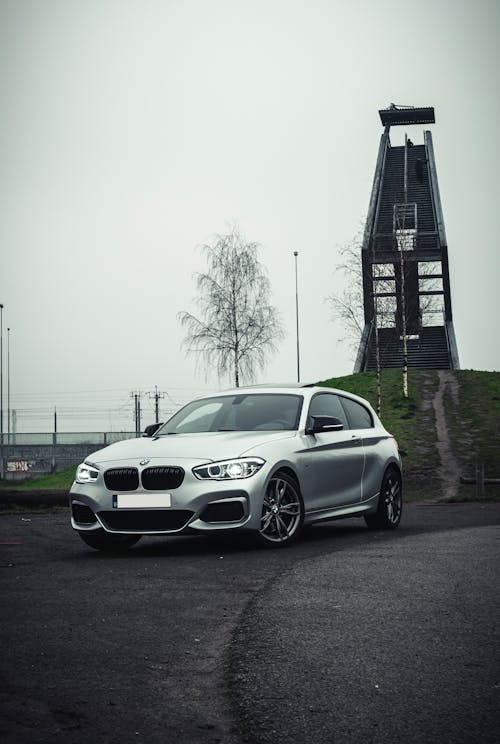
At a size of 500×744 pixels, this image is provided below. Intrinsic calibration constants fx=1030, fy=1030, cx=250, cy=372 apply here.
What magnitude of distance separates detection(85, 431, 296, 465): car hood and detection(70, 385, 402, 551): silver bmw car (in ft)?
0.04

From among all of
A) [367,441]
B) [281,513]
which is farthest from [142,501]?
[367,441]

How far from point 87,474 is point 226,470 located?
4.78 ft

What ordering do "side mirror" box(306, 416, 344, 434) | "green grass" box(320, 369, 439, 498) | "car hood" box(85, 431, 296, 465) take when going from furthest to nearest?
"green grass" box(320, 369, 439, 498), "side mirror" box(306, 416, 344, 434), "car hood" box(85, 431, 296, 465)

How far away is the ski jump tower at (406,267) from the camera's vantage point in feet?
154

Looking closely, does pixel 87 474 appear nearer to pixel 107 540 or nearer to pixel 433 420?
pixel 107 540

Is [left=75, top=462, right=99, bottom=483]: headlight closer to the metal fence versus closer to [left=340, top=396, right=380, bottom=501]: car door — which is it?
[left=340, top=396, right=380, bottom=501]: car door

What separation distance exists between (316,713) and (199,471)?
18.2ft

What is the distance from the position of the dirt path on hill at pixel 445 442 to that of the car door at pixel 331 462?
31.9 ft

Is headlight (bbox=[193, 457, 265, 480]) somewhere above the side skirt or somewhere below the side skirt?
above

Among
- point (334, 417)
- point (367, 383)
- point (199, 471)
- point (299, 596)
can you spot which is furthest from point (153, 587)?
point (367, 383)

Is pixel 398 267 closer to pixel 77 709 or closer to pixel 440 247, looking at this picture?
pixel 440 247

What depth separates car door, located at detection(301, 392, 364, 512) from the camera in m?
10.7

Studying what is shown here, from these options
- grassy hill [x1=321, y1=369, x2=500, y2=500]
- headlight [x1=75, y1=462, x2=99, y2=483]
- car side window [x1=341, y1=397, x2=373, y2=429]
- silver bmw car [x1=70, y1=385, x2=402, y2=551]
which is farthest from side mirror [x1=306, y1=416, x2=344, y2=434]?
grassy hill [x1=321, y1=369, x2=500, y2=500]

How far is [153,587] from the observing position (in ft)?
24.7
